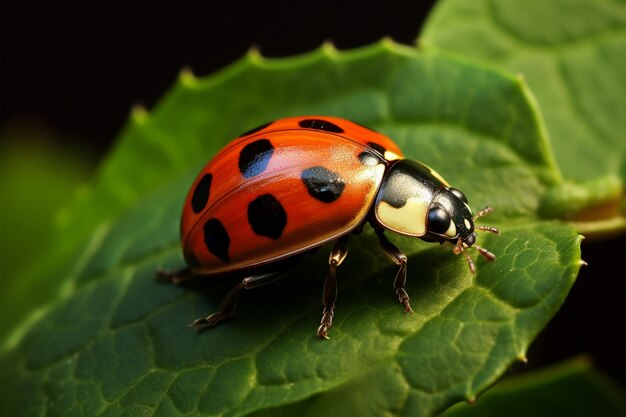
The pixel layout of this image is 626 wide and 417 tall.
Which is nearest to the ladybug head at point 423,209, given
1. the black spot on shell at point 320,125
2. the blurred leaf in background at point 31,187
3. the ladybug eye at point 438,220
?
the ladybug eye at point 438,220

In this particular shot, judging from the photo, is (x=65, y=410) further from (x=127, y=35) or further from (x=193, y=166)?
(x=127, y=35)

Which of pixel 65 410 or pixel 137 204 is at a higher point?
pixel 137 204

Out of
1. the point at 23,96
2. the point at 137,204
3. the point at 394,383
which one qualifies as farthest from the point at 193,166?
the point at 23,96

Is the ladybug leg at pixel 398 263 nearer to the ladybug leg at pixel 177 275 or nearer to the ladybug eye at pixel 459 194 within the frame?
the ladybug eye at pixel 459 194

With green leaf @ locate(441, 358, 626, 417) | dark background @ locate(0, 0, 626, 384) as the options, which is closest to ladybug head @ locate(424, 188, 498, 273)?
green leaf @ locate(441, 358, 626, 417)

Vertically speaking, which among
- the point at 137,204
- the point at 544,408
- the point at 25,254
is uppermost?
the point at 137,204
